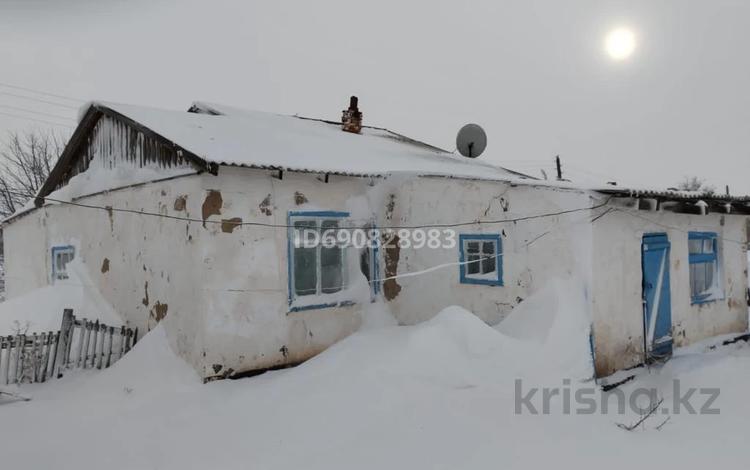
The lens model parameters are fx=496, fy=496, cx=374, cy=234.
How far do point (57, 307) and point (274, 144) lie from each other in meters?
5.59

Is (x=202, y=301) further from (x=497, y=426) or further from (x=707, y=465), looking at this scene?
(x=707, y=465)

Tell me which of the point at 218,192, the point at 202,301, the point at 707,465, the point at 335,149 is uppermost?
the point at 335,149

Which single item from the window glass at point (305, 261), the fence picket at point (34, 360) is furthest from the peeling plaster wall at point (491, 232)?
the fence picket at point (34, 360)

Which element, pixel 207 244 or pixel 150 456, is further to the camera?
pixel 207 244

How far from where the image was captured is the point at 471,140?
11523mm

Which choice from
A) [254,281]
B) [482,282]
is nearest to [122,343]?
[254,281]

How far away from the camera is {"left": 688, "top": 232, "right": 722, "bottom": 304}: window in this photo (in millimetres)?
9289

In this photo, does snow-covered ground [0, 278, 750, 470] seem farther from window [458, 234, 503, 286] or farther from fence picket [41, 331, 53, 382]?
window [458, 234, 503, 286]

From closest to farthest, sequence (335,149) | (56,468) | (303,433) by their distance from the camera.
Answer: (56,468) → (303,433) → (335,149)

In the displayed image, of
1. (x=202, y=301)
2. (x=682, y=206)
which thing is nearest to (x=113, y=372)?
(x=202, y=301)

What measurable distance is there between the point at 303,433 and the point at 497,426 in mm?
2036

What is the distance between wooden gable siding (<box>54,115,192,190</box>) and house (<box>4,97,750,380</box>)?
0.05 metres

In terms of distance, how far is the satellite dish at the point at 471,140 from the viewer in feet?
37.5

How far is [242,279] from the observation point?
7004mm
